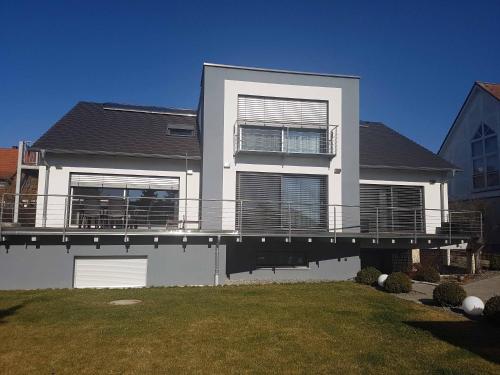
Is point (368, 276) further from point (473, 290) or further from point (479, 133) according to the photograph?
point (479, 133)

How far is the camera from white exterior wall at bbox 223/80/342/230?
1577 cm

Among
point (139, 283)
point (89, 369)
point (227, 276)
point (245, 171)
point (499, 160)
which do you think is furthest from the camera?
point (499, 160)

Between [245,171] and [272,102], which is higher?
[272,102]

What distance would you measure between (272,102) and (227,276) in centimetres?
667

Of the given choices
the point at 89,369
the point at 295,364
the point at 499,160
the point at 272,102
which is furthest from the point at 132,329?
the point at 499,160

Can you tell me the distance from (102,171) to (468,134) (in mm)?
21452

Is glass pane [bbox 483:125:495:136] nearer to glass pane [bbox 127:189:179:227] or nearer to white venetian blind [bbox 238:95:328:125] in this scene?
white venetian blind [bbox 238:95:328:125]

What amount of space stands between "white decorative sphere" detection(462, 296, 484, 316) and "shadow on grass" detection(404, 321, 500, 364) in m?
0.47

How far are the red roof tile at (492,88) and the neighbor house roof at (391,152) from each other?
23.4ft

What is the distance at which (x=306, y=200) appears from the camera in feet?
52.7

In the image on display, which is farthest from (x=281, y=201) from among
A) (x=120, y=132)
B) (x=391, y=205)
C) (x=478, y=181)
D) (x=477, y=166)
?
(x=477, y=166)

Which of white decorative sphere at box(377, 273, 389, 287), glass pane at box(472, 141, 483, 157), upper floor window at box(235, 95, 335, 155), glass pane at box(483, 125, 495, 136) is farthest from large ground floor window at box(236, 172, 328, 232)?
glass pane at box(472, 141, 483, 157)

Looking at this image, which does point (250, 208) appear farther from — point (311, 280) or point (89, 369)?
point (89, 369)

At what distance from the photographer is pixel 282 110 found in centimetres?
1644
